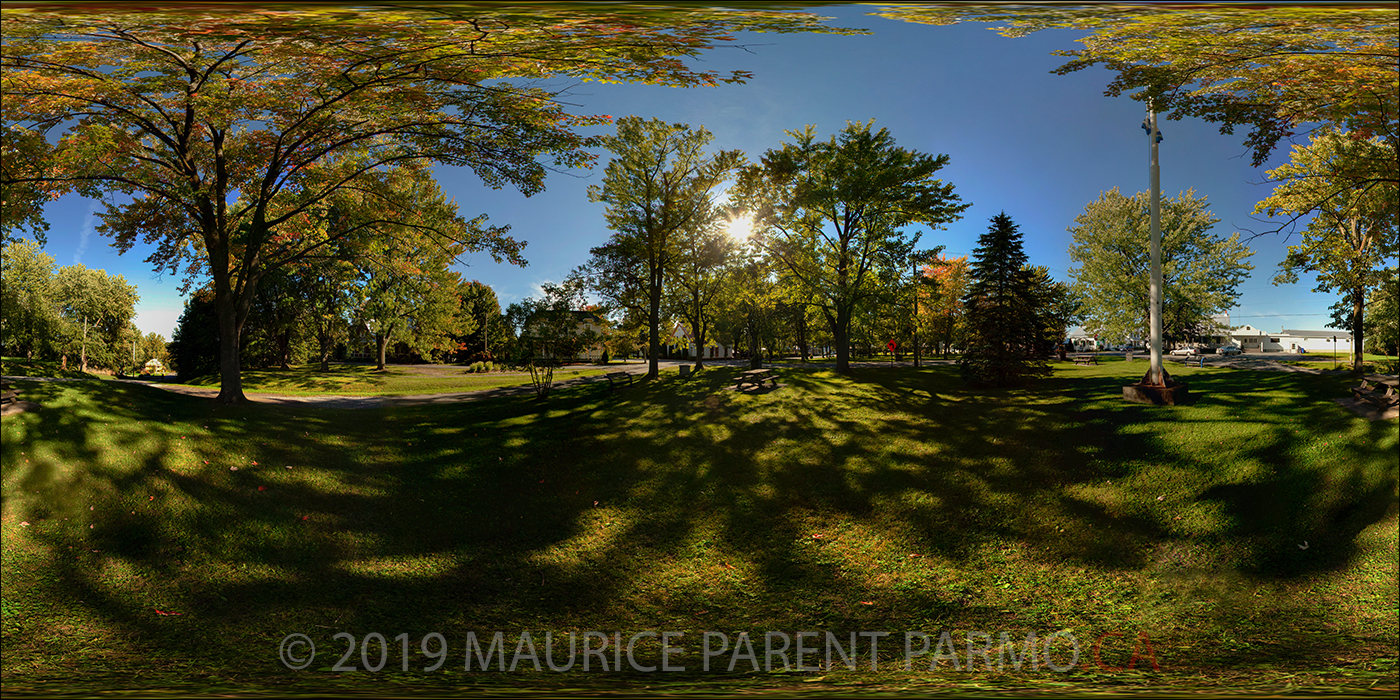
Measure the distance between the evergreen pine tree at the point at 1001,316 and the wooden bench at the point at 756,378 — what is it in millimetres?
2260

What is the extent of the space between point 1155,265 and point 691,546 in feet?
13.1

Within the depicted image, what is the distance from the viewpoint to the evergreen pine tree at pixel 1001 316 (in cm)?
511

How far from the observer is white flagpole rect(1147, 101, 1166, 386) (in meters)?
3.18

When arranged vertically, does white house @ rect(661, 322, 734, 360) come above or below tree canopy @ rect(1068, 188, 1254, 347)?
below

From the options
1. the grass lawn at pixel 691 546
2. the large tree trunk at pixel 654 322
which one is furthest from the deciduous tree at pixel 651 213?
the grass lawn at pixel 691 546

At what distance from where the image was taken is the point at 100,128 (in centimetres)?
271

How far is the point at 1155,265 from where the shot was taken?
3299 mm

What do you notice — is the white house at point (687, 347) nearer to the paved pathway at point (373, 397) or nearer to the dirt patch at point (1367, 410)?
the paved pathway at point (373, 397)

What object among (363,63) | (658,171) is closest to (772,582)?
(658,171)

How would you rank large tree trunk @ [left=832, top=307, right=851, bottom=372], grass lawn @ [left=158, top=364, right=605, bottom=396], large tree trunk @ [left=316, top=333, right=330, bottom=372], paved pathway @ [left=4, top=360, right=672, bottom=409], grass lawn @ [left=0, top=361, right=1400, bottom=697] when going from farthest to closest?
large tree trunk @ [left=832, top=307, right=851, bottom=372] < large tree trunk @ [left=316, top=333, right=330, bottom=372] < grass lawn @ [left=158, top=364, right=605, bottom=396] < paved pathway @ [left=4, top=360, right=672, bottom=409] < grass lawn @ [left=0, top=361, right=1400, bottom=697]

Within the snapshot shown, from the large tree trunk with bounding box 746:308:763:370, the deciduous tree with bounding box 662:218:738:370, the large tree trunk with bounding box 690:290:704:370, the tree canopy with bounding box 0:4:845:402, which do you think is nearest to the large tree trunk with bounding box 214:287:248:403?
the tree canopy with bounding box 0:4:845:402

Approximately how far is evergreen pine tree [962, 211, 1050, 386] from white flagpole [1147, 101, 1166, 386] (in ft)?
4.09

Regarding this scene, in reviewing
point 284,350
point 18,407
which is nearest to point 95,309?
point 18,407

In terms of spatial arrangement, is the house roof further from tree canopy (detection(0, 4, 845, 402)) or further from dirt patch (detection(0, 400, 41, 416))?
dirt patch (detection(0, 400, 41, 416))
